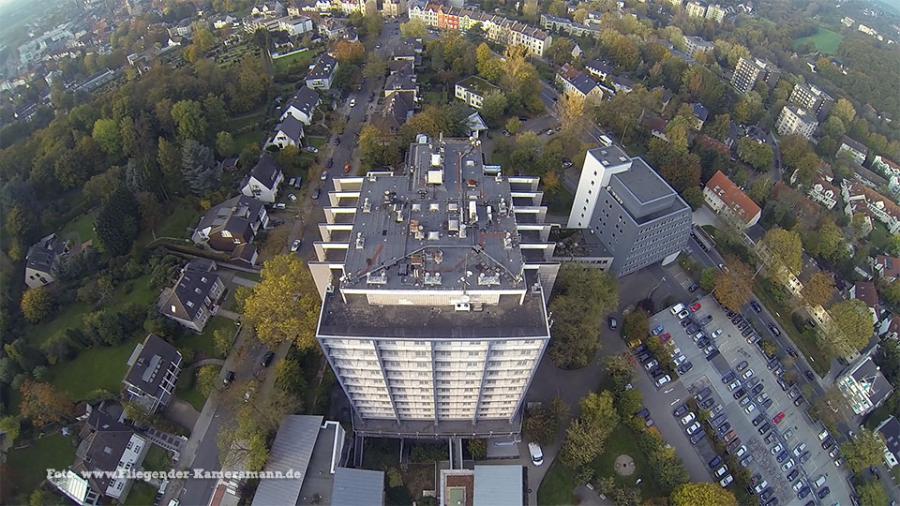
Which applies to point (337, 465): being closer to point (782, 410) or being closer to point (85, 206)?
point (782, 410)

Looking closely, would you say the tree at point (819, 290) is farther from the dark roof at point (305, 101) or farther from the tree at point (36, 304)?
the tree at point (36, 304)

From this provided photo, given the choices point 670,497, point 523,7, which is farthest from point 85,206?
point 523,7

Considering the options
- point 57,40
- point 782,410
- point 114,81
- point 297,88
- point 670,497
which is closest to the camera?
point 670,497

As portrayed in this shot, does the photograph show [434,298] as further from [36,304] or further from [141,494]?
[36,304]

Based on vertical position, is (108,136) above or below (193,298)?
above

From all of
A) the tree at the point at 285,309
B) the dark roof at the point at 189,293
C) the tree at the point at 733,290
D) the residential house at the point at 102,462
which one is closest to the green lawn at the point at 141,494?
the residential house at the point at 102,462

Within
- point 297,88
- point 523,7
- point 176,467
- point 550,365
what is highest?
point 523,7

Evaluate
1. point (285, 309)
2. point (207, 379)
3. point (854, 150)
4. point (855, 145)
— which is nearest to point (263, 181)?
point (285, 309)
